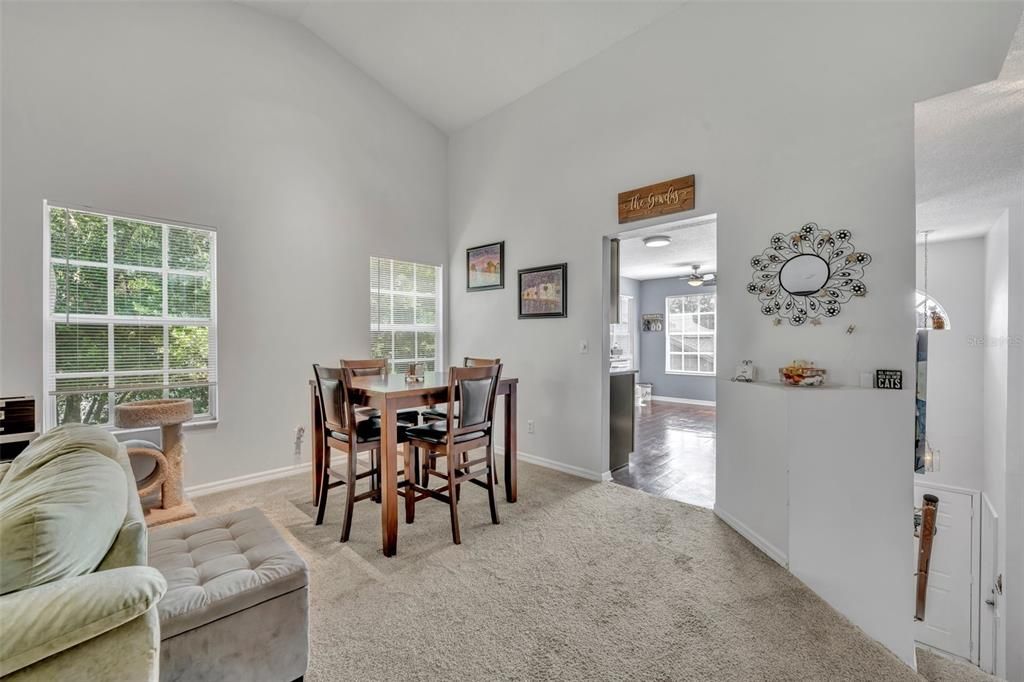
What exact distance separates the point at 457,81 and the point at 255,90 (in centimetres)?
177

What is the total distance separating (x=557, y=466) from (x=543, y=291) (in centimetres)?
165

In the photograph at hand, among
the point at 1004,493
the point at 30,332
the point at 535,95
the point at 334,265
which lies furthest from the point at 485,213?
the point at 1004,493

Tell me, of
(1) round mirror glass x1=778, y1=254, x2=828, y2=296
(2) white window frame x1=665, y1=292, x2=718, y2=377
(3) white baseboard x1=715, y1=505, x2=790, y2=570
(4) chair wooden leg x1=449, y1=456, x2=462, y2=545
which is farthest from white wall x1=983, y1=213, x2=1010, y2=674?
(2) white window frame x1=665, y1=292, x2=718, y2=377

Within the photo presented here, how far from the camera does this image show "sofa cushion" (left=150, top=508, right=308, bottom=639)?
Result: 1218 millimetres

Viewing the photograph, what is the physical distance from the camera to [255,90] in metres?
3.52

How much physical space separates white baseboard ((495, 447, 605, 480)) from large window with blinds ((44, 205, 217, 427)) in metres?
2.70

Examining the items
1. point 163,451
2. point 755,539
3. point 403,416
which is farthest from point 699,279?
point 163,451

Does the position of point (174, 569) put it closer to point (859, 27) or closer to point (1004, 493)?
point (859, 27)

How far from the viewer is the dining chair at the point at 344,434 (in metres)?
2.52

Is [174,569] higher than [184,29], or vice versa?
[184,29]

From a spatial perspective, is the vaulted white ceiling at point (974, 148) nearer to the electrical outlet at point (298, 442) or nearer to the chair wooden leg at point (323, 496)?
the chair wooden leg at point (323, 496)

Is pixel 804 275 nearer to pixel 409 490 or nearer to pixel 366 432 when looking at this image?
pixel 409 490

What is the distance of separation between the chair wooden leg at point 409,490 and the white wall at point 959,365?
169 inches

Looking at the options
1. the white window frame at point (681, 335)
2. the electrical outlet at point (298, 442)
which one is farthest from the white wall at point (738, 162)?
the white window frame at point (681, 335)
